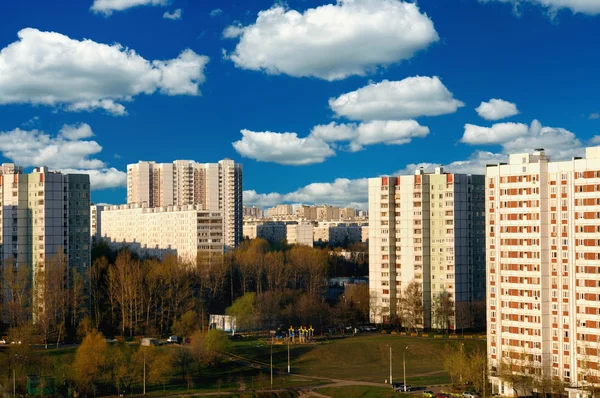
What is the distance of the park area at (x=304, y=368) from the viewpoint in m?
85.1

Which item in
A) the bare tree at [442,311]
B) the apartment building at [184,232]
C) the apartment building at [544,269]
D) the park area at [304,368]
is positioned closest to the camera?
the apartment building at [544,269]

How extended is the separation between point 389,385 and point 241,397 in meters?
16.8

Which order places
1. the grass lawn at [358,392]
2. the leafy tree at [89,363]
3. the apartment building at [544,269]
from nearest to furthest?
1. the apartment building at [544,269]
2. the grass lawn at [358,392]
3. the leafy tree at [89,363]

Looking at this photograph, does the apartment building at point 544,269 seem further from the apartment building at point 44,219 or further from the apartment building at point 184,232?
the apartment building at point 184,232

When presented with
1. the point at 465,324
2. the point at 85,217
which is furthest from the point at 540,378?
the point at 85,217

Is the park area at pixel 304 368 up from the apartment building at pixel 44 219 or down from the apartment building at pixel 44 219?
down

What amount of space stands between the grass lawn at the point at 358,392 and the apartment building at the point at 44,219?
51.9 metres

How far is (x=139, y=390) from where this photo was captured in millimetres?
85625

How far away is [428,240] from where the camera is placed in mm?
126750

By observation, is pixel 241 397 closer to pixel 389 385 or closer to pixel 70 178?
pixel 389 385

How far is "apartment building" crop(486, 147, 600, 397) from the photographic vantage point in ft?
257

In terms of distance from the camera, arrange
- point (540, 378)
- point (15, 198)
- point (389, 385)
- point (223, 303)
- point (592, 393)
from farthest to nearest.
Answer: point (223, 303), point (15, 198), point (389, 385), point (540, 378), point (592, 393)

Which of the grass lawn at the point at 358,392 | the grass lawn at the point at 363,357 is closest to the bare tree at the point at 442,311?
the grass lawn at the point at 363,357

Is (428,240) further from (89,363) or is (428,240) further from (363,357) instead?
(89,363)
